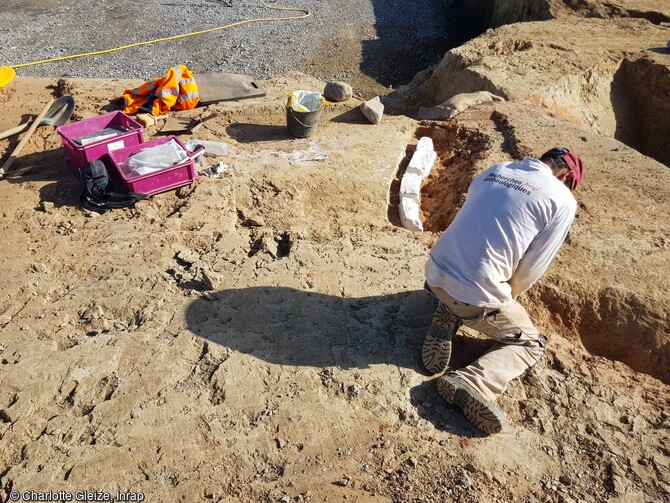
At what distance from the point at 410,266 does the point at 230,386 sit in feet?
6.63

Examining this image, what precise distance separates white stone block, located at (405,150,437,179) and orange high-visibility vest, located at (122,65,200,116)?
3.22 meters

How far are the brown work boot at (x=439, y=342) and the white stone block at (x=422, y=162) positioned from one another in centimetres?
294

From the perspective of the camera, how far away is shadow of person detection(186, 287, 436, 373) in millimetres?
3893

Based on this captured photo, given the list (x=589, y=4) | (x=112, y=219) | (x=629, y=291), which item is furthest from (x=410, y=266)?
(x=589, y=4)

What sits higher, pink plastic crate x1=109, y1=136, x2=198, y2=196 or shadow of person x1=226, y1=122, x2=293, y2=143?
pink plastic crate x1=109, y1=136, x2=198, y2=196

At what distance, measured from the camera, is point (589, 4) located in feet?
32.8

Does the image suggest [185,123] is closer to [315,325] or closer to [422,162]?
[422,162]

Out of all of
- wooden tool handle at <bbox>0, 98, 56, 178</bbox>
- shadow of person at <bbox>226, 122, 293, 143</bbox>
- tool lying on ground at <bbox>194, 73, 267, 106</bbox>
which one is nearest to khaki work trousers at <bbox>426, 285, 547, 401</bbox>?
shadow of person at <bbox>226, 122, 293, 143</bbox>

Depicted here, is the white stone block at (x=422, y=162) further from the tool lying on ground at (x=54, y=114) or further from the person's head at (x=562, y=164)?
the tool lying on ground at (x=54, y=114)

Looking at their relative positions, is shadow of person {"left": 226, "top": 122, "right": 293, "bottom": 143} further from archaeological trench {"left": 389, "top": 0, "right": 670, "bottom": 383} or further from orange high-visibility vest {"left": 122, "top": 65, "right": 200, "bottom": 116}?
archaeological trench {"left": 389, "top": 0, "right": 670, "bottom": 383}

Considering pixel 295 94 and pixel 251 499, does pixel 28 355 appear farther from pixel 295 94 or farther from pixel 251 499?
pixel 295 94

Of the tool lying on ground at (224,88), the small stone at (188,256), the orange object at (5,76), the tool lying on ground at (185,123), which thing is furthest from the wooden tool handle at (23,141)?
the small stone at (188,256)

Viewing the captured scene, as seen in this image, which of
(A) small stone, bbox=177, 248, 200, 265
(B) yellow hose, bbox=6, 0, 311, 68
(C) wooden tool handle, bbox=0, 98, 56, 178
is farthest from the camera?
(B) yellow hose, bbox=6, 0, 311, 68

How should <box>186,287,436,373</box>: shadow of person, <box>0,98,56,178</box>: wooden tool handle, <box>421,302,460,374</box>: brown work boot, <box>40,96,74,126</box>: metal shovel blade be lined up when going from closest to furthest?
1. <box>421,302,460,374</box>: brown work boot
2. <box>186,287,436,373</box>: shadow of person
3. <box>0,98,56,178</box>: wooden tool handle
4. <box>40,96,74,126</box>: metal shovel blade
